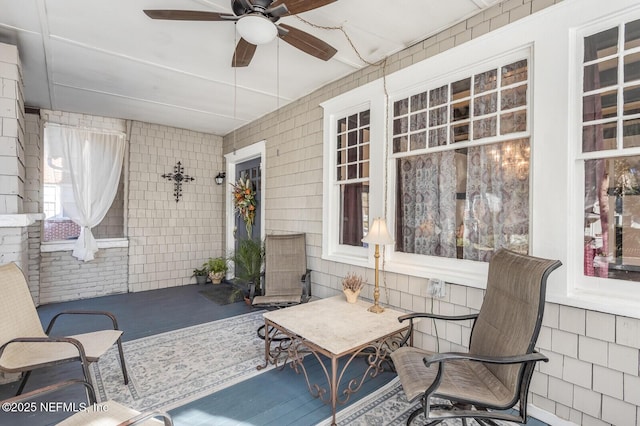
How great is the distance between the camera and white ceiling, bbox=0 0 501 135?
8.23 feet

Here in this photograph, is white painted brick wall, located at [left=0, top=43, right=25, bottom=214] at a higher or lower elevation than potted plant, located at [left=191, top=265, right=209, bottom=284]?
higher

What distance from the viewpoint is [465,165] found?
2.69 metres

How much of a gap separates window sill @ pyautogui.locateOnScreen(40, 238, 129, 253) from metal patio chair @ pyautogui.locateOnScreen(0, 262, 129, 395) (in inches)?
122

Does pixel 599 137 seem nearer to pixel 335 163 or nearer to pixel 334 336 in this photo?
pixel 334 336

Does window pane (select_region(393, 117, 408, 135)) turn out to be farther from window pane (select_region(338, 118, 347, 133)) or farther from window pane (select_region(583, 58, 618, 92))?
window pane (select_region(583, 58, 618, 92))

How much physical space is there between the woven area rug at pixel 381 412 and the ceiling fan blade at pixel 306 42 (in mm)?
2767

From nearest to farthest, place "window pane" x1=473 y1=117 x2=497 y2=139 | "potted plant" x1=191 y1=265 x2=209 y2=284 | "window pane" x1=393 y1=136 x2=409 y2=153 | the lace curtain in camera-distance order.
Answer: "window pane" x1=473 y1=117 x2=497 y2=139 < "window pane" x1=393 y1=136 x2=409 y2=153 < the lace curtain < "potted plant" x1=191 y1=265 x2=209 y2=284

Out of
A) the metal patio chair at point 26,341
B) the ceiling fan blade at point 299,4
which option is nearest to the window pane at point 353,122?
the ceiling fan blade at point 299,4

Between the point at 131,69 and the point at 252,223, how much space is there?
2.91 meters

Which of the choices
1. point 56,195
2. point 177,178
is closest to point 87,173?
point 56,195

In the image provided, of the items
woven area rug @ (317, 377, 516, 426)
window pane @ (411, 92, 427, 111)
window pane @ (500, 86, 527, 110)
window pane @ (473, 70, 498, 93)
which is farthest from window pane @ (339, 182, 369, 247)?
woven area rug @ (317, 377, 516, 426)

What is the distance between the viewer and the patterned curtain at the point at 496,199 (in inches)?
92.5

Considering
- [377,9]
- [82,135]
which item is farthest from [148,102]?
[377,9]

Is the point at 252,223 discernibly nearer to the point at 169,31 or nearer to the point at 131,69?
the point at 131,69
